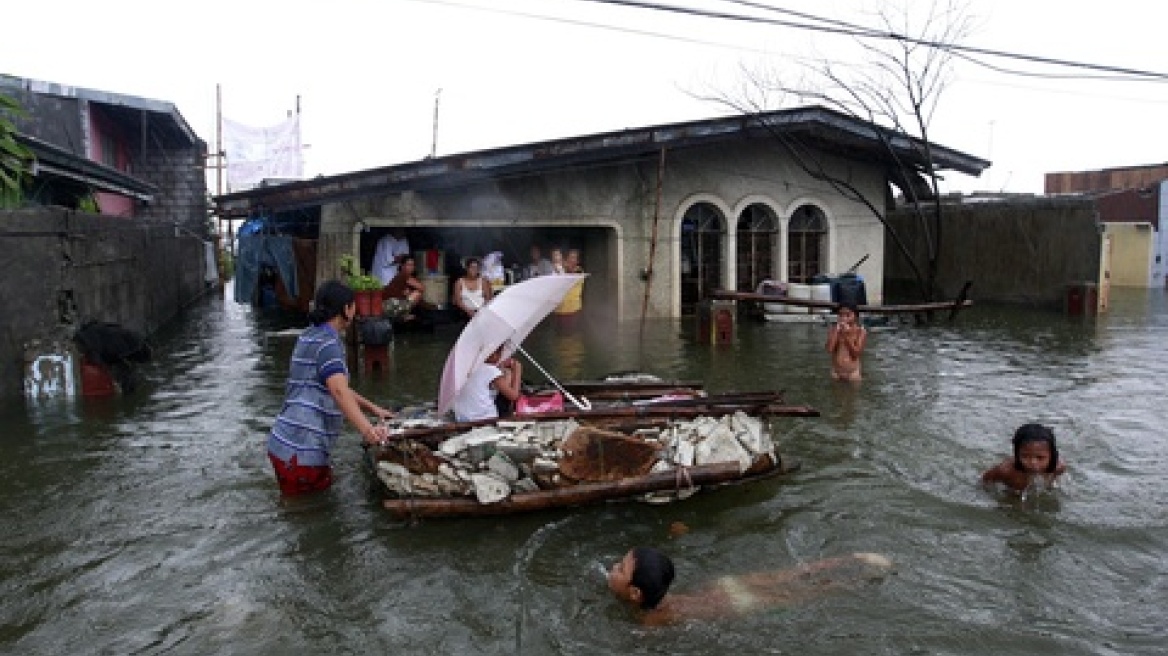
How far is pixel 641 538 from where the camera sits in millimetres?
5766

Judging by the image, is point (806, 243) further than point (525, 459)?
Yes

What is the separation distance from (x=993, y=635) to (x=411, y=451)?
3.68 m

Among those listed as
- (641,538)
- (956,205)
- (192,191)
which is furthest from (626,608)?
(192,191)

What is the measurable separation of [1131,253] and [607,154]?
19.9m

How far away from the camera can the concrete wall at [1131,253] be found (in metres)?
25.7

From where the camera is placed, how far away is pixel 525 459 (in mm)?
5824

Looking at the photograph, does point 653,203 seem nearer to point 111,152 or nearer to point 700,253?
point 700,253

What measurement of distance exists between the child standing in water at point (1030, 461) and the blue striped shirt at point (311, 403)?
16.4 ft

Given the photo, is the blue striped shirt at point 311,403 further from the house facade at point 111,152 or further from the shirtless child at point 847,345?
the shirtless child at point 847,345

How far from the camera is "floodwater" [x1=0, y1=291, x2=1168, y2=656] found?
14.6ft

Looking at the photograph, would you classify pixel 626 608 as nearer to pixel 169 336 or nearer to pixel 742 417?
pixel 742 417

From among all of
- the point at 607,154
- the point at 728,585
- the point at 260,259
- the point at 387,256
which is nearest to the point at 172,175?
the point at 260,259

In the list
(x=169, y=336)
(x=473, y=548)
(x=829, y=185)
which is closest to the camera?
(x=473, y=548)

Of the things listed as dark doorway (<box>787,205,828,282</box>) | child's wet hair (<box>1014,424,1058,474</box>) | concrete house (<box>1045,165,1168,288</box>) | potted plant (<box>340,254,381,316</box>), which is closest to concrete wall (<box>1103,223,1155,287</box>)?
concrete house (<box>1045,165,1168,288</box>)
